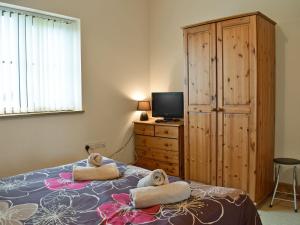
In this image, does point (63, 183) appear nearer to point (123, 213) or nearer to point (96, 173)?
point (96, 173)

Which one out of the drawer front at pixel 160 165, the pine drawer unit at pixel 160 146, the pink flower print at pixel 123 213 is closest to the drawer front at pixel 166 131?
the pine drawer unit at pixel 160 146

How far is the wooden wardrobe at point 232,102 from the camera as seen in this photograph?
9.62ft

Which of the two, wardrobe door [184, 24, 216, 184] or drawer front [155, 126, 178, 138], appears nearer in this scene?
wardrobe door [184, 24, 216, 184]

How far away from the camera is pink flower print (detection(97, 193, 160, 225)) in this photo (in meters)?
1.42

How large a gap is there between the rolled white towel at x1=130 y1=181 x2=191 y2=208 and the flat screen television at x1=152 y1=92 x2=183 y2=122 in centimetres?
234

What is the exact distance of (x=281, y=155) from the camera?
333 centimetres

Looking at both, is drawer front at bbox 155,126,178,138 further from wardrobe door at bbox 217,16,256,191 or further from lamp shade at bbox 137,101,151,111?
wardrobe door at bbox 217,16,256,191

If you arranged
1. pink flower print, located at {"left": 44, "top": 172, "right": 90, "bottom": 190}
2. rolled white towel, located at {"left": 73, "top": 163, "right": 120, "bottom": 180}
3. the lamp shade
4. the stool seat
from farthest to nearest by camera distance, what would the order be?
the lamp shade → the stool seat → rolled white towel, located at {"left": 73, "top": 163, "right": 120, "bottom": 180} → pink flower print, located at {"left": 44, "top": 172, "right": 90, "bottom": 190}

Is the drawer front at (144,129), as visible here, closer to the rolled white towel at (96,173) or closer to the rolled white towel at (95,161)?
the rolled white towel at (95,161)

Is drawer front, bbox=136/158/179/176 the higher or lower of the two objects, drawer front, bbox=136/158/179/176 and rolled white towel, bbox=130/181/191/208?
the lower

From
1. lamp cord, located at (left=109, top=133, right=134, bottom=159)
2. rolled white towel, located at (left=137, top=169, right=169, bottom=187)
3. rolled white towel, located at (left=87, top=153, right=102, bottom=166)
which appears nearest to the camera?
rolled white towel, located at (left=137, top=169, right=169, bottom=187)

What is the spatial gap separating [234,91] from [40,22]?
2421 millimetres

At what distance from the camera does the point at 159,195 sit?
1.60 meters

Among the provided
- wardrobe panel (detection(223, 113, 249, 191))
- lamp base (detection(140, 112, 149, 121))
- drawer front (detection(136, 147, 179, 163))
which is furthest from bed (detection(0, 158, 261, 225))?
lamp base (detection(140, 112, 149, 121))
